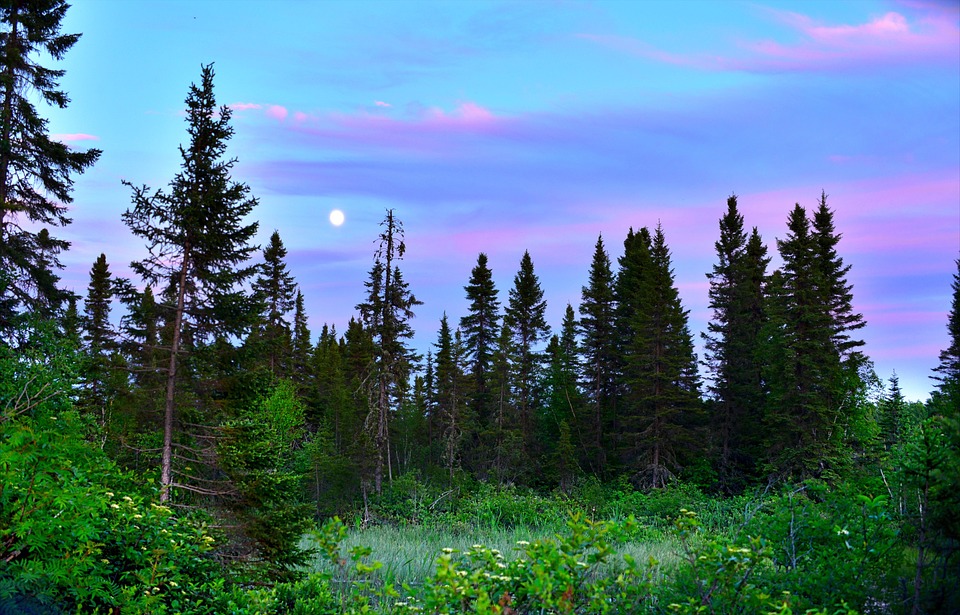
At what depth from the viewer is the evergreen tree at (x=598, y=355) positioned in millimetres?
44844

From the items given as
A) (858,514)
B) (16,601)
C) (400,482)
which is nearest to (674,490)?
(400,482)

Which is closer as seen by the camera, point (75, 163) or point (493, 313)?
point (75, 163)

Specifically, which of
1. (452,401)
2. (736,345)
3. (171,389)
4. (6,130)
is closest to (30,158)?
(6,130)

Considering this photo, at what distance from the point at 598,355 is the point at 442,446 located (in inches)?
539

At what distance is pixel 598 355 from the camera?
151ft

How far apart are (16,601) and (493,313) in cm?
4548

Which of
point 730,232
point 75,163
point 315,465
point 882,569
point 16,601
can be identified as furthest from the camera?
point 730,232

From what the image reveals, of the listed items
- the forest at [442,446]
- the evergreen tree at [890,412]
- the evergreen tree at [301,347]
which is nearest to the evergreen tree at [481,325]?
the forest at [442,446]

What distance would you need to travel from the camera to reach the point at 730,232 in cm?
4766

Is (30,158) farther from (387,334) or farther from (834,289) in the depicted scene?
(834,289)

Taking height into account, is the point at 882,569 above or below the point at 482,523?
above

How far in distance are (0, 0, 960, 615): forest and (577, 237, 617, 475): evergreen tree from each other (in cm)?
21

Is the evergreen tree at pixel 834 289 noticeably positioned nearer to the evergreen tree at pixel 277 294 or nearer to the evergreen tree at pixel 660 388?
the evergreen tree at pixel 660 388

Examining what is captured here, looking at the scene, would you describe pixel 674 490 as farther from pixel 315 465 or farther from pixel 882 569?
pixel 882 569
